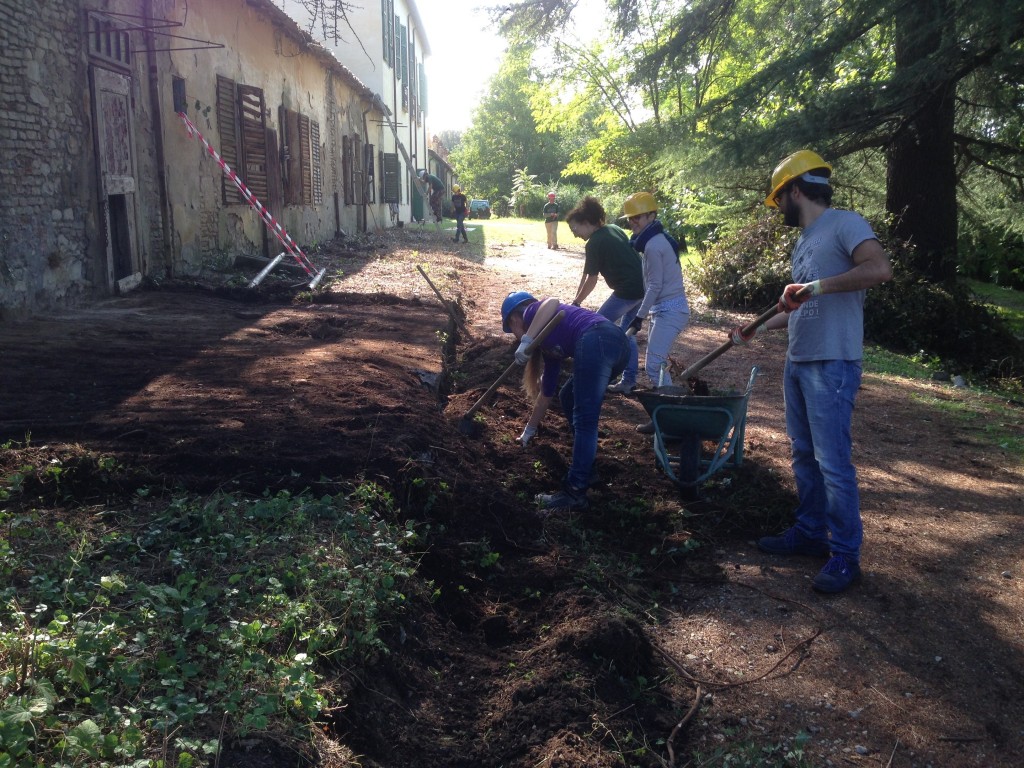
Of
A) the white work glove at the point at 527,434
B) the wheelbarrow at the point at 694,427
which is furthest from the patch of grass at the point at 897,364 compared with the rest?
the white work glove at the point at 527,434

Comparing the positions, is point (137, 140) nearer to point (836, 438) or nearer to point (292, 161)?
point (292, 161)

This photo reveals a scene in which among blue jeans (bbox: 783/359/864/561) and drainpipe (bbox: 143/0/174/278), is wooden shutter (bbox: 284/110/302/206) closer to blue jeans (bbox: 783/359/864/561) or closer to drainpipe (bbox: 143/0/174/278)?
drainpipe (bbox: 143/0/174/278)

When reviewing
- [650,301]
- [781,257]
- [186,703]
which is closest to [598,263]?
[650,301]

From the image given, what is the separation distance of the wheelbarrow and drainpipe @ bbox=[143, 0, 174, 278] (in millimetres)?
7948

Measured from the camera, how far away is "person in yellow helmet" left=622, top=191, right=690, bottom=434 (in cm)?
695

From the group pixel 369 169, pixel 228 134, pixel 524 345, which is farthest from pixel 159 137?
pixel 369 169

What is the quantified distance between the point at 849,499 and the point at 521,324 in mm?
2259

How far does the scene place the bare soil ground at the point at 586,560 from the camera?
3117 millimetres

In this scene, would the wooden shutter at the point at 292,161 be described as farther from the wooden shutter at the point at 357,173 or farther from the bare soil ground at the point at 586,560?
the bare soil ground at the point at 586,560

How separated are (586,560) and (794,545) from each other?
1134 millimetres

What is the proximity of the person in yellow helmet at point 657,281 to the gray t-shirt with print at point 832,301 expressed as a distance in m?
2.74

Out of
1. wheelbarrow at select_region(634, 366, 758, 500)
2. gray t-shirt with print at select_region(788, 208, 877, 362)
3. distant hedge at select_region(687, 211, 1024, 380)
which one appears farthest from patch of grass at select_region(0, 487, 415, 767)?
distant hedge at select_region(687, 211, 1024, 380)

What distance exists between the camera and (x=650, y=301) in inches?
276

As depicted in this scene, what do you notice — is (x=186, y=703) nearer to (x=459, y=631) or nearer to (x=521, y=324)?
(x=459, y=631)
